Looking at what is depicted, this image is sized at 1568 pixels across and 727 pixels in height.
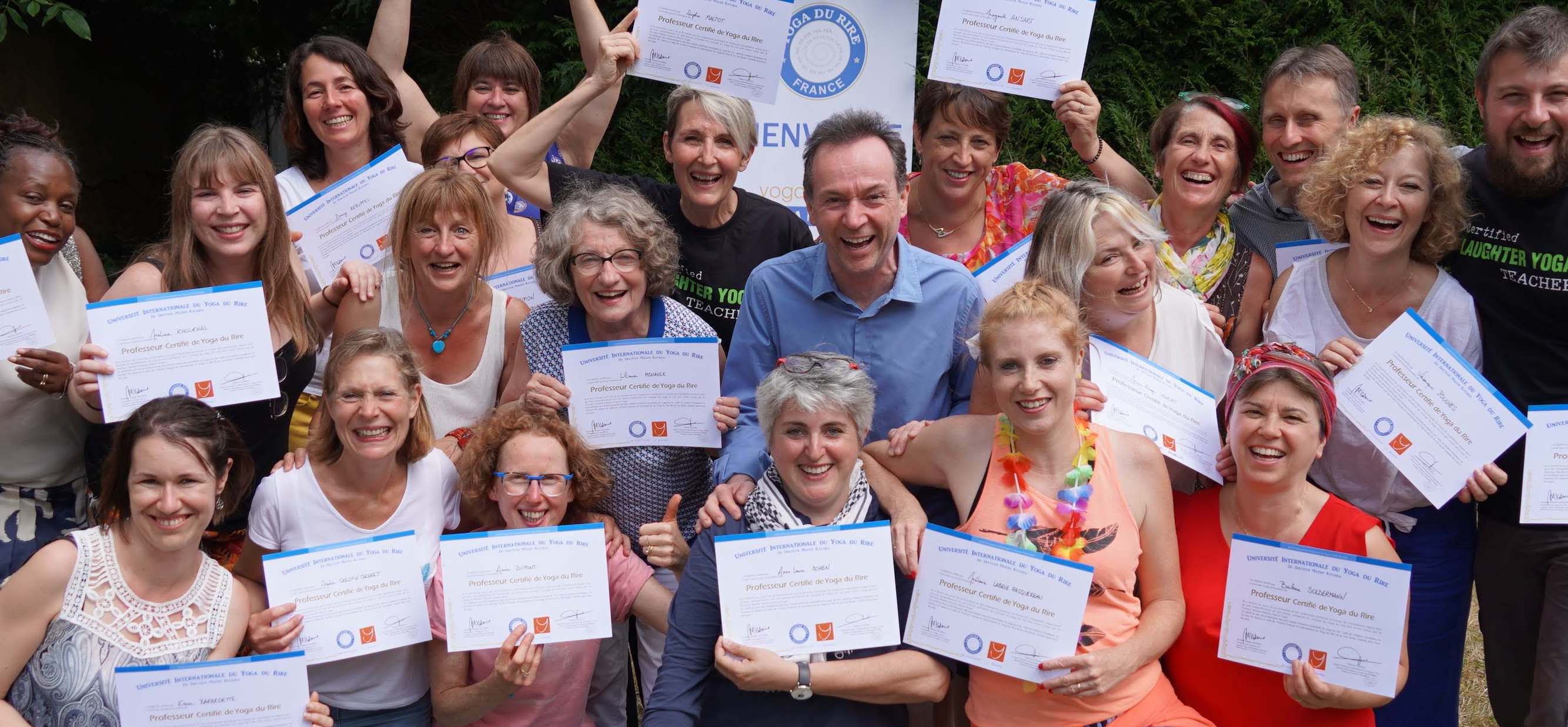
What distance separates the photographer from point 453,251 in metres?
4.29

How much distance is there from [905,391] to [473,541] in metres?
1.37

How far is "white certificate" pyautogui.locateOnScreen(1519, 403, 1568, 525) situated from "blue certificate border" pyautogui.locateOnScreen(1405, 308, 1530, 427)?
5cm

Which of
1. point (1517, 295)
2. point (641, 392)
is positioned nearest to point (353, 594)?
point (641, 392)

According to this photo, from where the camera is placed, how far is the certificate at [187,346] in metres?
3.82

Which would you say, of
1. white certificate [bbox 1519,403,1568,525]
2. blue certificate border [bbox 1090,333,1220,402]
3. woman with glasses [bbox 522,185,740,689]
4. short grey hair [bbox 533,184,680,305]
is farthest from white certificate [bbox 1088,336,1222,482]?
short grey hair [bbox 533,184,680,305]

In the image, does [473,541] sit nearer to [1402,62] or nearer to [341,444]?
[341,444]

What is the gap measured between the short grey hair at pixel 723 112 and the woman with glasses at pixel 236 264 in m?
1.33

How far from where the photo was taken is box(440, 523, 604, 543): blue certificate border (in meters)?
3.58

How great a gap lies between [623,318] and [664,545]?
0.79 meters

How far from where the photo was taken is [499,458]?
3.86 metres

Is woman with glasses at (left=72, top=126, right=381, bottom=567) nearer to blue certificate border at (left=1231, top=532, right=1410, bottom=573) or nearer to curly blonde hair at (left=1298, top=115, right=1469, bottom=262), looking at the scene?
blue certificate border at (left=1231, top=532, right=1410, bottom=573)

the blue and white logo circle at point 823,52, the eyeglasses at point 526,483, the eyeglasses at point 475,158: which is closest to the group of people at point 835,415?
the eyeglasses at point 526,483

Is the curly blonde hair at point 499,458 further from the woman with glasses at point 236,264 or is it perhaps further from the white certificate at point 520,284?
the white certificate at point 520,284

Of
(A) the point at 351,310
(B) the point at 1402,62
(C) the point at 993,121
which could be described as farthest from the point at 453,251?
(B) the point at 1402,62
